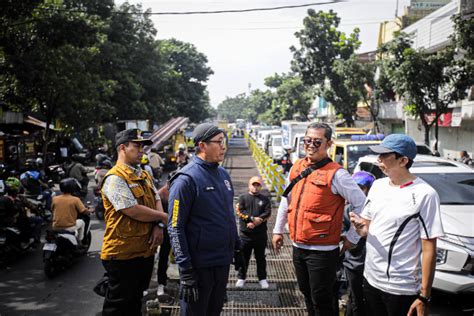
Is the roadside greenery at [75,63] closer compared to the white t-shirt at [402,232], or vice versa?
the white t-shirt at [402,232]

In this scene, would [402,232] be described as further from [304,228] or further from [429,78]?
[429,78]

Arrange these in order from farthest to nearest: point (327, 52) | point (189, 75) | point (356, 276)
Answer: point (189, 75) < point (327, 52) < point (356, 276)

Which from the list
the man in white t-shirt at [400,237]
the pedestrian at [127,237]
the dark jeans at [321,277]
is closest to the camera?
the man in white t-shirt at [400,237]

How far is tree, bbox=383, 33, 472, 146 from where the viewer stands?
15.7 meters

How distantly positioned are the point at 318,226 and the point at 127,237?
1597 millimetres

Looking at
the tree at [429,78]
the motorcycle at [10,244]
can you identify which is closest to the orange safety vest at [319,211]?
the motorcycle at [10,244]

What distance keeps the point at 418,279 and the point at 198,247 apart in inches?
60.0

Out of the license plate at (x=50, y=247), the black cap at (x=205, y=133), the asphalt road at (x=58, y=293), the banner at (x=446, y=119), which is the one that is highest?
the banner at (x=446, y=119)

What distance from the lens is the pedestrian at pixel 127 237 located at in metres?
3.94

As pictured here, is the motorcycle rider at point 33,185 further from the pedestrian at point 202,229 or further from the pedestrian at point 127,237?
the pedestrian at point 202,229

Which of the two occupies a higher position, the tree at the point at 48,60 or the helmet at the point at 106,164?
the tree at the point at 48,60

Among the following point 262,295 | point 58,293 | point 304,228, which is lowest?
point 58,293

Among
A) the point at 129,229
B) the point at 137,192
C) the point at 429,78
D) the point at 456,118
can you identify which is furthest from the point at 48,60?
the point at 456,118

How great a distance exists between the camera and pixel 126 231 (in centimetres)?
396
